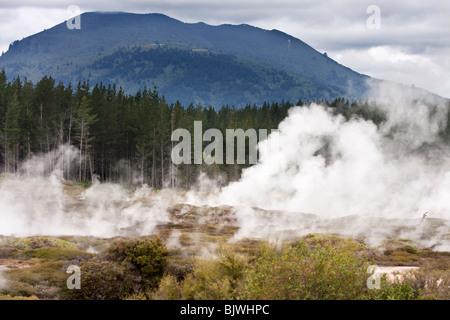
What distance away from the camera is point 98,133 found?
82625 millimetres

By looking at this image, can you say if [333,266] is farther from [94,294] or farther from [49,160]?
[49,160]

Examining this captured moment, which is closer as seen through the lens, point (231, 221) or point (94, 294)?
point (94, 294)

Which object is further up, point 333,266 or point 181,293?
point 333,266

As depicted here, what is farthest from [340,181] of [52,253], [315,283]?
[315,283]

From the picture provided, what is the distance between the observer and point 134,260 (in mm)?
27312

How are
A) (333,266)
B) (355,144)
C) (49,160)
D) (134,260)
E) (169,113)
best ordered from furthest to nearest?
(169,113) → (355,144) → (49,160) → (134,260) → (333,266)

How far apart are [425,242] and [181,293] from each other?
95.2ft

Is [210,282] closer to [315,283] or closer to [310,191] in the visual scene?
[315,283]
